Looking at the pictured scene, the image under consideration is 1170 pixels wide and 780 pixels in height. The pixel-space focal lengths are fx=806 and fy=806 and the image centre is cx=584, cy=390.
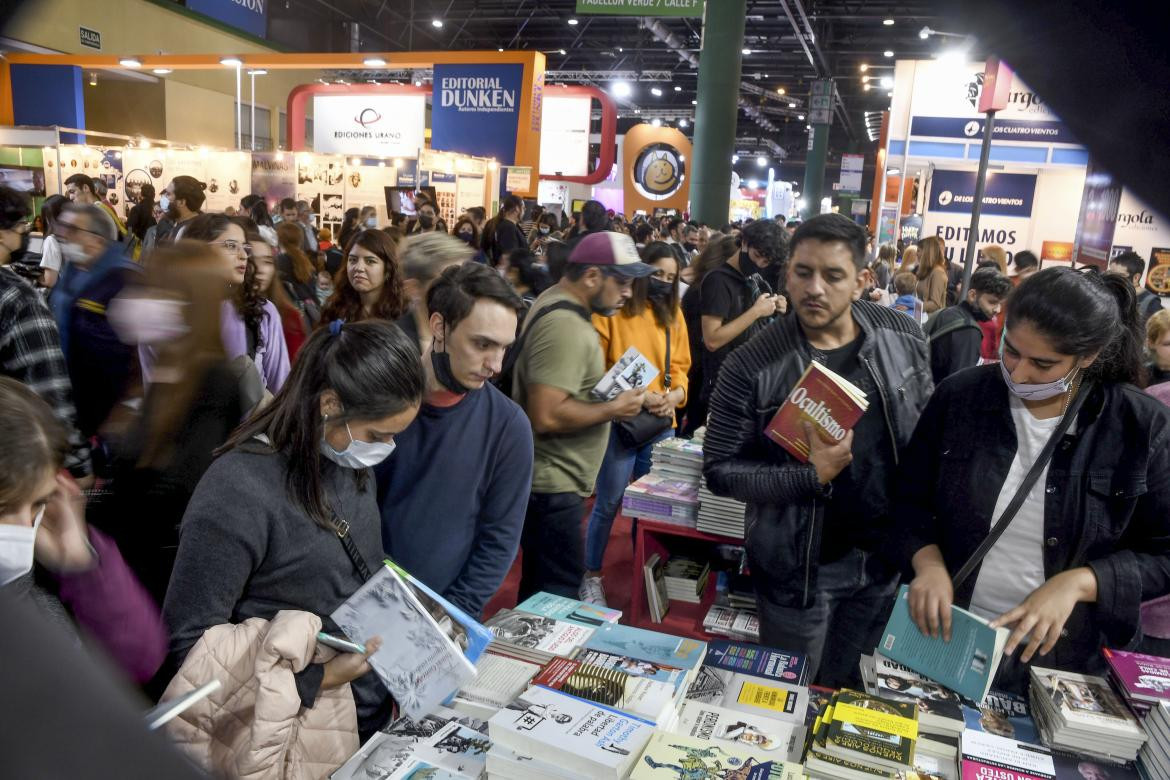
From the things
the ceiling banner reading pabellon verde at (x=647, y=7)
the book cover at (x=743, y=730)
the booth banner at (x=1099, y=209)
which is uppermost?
the ceiling banner reading pabellon verde at (x=647, y=7)

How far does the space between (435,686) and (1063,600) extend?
1.26 m

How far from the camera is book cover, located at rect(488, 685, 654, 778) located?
127 centimetres

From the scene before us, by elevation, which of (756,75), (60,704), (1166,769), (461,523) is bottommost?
(1166,769)

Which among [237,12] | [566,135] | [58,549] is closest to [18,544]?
[58,549]

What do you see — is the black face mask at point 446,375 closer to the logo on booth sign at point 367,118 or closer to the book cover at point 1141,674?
the book cover at point 1141,674

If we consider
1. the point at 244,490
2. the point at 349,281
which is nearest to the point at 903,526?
the point at 244,490

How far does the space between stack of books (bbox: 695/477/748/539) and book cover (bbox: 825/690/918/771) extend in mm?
1725

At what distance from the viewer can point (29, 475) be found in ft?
3.92

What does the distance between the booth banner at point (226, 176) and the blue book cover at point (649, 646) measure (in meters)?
12.8

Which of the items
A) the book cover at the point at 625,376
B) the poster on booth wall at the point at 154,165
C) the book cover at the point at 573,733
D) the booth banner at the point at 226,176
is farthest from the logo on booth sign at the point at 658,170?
the book cover at the point at 573,733

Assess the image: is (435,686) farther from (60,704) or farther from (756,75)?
(756,75)

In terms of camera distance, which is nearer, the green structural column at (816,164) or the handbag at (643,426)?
the handbag at (643,426)

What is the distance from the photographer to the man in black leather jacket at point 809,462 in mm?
2084

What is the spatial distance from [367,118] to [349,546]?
14498 mm
